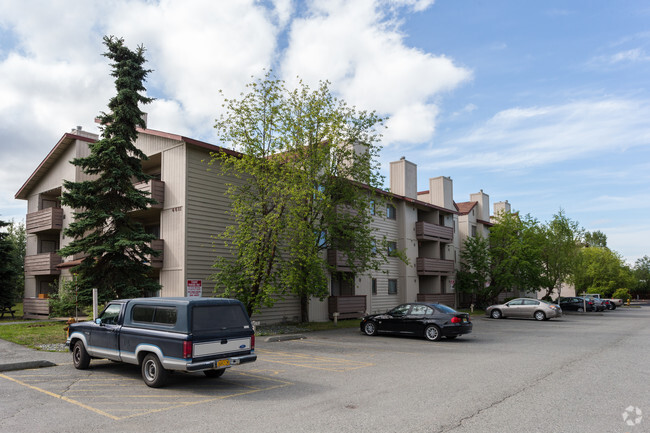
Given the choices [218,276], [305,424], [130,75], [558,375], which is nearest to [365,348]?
[558,375]

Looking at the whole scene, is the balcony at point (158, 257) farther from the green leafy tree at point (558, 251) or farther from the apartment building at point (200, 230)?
the green leafy tree at point (558, 251)

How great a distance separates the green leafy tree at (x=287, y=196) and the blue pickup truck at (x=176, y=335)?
9.19m

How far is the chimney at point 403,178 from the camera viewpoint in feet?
121

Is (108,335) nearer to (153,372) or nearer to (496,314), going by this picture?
(153,372)

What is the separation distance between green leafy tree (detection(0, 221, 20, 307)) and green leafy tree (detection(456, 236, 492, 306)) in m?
33.0

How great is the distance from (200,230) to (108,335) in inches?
451

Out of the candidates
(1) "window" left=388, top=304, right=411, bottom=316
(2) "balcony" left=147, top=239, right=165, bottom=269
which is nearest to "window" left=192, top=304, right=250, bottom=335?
(1) "window" left=388, top=304, right=411, bottom=316

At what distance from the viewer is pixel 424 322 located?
18.5 m


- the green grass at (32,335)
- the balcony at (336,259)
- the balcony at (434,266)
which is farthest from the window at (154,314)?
the balcony at (434,266)

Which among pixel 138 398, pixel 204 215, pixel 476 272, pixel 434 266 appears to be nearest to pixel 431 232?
pixel 434 266

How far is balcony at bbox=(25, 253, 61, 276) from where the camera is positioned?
2727 centimetres

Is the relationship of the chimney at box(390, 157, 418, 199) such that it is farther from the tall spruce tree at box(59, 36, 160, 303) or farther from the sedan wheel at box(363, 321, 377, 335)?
the tall spruce tree at box(59, 36, 160, 303)

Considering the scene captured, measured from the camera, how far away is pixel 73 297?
59.2 feet

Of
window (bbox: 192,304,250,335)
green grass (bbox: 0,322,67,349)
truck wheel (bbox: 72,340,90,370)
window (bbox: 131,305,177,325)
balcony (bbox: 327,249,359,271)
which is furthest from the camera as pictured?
balcony (bbox: 327,249,359,271)
